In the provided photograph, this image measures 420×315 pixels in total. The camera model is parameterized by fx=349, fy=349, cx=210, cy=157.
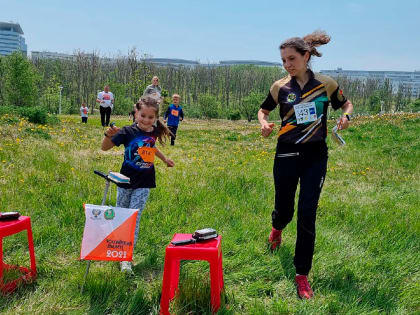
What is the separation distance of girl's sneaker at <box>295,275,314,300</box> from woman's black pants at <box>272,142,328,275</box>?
5 centimetres

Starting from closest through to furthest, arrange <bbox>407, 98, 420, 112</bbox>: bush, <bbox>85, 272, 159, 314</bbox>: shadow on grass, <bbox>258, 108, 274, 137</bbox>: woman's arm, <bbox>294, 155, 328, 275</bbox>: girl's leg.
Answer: <bbox>85, 272, 159, 314</bbox>: shadow on grass → <bbox>294, 155, 328, 275</bbox>: girl's leg → <bbox>258, 108, 274, 137</bbox>: woman's arm → <bbox>407, 98, 420, 112</bbox>: bush

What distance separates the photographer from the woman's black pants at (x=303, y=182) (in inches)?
126

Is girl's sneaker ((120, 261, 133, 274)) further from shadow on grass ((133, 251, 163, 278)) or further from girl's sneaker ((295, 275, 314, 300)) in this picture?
girl's sneaker ((295, 275, 314, 300))

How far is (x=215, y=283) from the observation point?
2.66 metres

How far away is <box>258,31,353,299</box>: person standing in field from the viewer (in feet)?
10.5

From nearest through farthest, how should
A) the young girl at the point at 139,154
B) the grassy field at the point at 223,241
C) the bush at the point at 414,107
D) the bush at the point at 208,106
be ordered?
the grassy field at the point at 223,241 → the young girl at the point at 139,154 → the bush at the point at 414,107 → the bush at the point at 208,106

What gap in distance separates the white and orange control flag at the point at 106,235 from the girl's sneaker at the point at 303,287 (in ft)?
4.90

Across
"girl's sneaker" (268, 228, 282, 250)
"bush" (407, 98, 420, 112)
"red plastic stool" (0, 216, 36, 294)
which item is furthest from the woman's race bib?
"bush" (407, 98, 420, 112)

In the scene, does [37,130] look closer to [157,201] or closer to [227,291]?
[157,201]

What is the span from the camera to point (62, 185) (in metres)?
5.43

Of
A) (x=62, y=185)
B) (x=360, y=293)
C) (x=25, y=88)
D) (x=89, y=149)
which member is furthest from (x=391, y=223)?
(x=25, y=88)

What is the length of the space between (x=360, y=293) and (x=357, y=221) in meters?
1.90

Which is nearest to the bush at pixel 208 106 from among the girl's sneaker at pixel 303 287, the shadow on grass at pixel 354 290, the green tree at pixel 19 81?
the green tree at pixel 19 81

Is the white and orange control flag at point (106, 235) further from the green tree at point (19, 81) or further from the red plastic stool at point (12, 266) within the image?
the green tree at point (19, 81)
